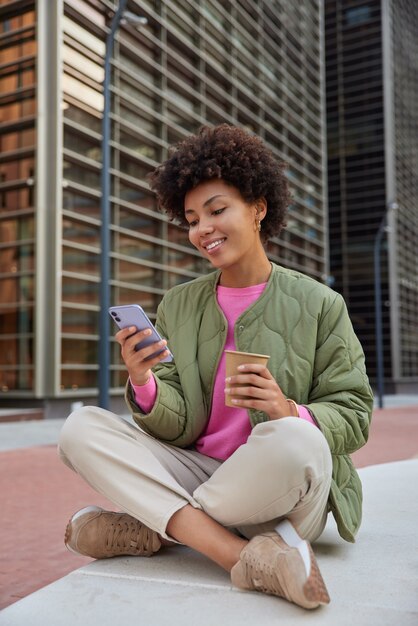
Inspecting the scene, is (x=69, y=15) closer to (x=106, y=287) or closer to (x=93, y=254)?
(x=93, y=254)

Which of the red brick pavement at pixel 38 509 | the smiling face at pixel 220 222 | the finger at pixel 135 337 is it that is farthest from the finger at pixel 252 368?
the red brick pavement at pixel 38 509

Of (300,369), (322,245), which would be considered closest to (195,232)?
(300,369)

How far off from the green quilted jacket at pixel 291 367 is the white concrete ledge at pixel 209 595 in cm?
21

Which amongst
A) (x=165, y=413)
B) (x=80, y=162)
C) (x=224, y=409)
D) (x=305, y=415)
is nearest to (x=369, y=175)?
(x=80, y=162)

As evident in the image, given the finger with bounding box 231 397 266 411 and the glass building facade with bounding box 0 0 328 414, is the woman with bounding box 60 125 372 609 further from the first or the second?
the glass building facade with bounding box 0 0 328 414

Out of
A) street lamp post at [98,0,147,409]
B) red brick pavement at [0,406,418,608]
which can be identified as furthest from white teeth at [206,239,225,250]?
street lamp post at [98,0,147,409]

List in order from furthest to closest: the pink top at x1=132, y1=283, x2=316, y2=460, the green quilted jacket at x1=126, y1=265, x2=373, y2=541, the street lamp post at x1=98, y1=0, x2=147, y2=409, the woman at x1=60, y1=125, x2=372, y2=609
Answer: the street lamp post at x1=98, y1=0, x2=147, y2=409 < the pink top at x1=132, y1=283, x2=316, y2=460 < the green quilted jacket at x1=126, y1=265, x2=373, y2=541 < the woman at x1=60, y1=125, x2=372, y2=609

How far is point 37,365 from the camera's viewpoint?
2095 cm

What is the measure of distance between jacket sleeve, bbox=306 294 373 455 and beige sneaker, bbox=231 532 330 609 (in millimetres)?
441

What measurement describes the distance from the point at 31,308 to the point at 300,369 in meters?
19.6

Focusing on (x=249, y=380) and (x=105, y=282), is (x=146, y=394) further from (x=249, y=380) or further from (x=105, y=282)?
(x=105, y=282)

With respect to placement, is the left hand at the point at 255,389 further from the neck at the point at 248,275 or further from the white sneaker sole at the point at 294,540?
the neck at the point at 248,275

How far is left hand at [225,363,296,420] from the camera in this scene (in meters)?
2.31

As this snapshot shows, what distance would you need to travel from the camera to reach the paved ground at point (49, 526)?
256 cm
